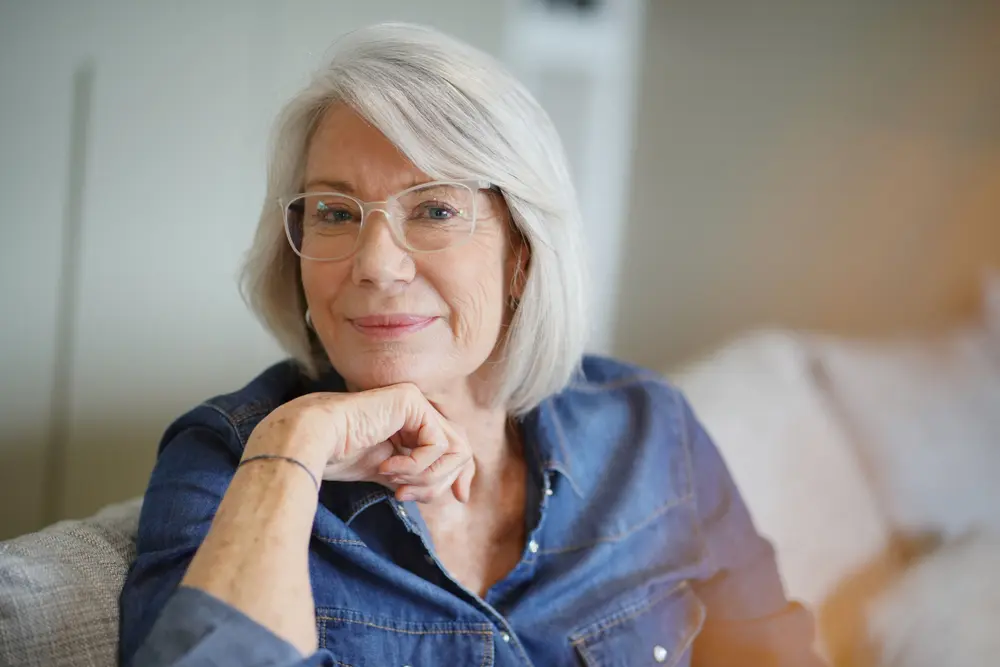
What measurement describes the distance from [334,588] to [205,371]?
0.67 metres

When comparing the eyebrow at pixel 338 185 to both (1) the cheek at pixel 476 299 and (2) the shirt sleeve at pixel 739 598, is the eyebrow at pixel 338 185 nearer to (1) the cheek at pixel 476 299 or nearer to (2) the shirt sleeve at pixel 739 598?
(1) the cheek at pixel 476 299

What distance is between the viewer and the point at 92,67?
4.05ft

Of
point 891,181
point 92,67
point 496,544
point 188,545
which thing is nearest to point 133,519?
point 188,545

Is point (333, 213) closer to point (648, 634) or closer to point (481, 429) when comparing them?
point (481, 429)

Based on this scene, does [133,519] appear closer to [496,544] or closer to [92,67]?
[496,544]

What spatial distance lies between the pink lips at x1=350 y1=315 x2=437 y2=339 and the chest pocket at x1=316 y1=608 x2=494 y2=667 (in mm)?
341

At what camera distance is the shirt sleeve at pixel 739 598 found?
3.94 feet

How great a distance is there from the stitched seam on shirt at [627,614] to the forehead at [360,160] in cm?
64

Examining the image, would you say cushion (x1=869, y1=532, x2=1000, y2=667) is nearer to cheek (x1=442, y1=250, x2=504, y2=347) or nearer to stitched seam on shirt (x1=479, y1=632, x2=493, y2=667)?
stitched seam on shirt (x1=479, y1=632, x2=493, y2=667)

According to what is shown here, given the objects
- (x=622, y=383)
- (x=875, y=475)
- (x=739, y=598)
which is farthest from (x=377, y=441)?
(x=875, y=475)

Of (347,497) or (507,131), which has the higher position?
(507,131)

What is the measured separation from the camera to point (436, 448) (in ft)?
3.18

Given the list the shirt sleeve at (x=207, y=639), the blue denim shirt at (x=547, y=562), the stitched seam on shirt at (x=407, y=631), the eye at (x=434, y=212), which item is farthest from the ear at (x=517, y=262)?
the shirt sleeve at (x=207, y=639)

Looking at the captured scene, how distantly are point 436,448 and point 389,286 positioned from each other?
21cm
